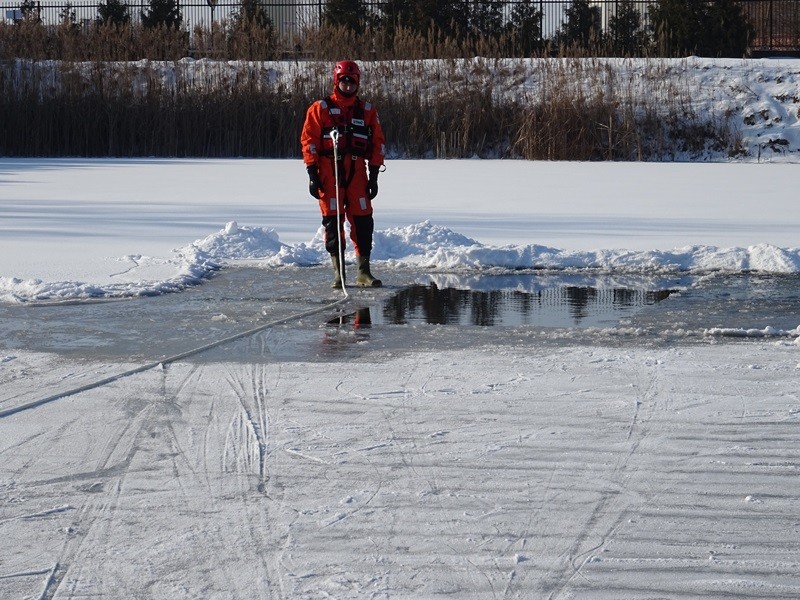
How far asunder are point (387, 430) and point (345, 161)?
4007mm

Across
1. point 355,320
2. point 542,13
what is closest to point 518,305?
point 355,320

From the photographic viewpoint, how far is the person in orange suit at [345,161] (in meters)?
8.37

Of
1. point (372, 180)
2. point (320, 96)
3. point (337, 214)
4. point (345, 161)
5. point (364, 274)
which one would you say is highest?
point (320, 96)

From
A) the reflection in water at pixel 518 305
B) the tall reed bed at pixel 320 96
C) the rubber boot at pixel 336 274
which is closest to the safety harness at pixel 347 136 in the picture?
the rubber boot at pixel 336 274

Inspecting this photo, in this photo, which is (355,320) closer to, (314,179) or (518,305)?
(518,305)

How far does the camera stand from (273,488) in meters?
4.07

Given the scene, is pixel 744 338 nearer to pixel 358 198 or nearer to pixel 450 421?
pixel 450 421

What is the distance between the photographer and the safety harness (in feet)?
27.5

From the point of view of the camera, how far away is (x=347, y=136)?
840 cm

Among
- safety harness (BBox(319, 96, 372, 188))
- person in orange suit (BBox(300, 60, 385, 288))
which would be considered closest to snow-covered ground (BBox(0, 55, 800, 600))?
person in orange suit (BBox(300, 60, 385, 288))

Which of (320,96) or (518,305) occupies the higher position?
(320,96)

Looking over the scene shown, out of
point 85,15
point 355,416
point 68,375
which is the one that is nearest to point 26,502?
point 355,416

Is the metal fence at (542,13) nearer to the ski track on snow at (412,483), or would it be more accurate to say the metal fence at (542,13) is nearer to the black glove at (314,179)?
the black glove at (314,179)

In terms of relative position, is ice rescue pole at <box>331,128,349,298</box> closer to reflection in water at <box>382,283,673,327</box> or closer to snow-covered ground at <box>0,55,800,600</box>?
snow-covered ground at <box>0,55,800,600</box>
